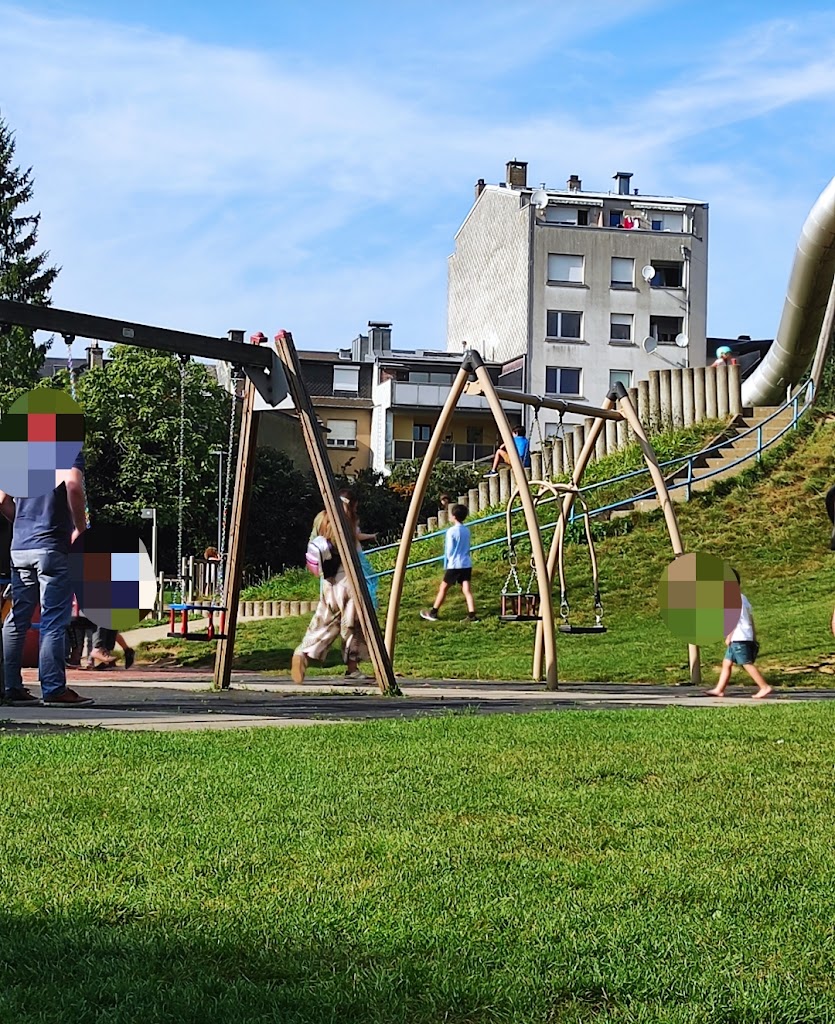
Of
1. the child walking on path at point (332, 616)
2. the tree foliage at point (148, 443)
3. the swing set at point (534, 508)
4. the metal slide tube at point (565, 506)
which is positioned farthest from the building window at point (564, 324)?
the child walking on path at point (332, 616)

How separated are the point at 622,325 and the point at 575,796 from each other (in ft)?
275

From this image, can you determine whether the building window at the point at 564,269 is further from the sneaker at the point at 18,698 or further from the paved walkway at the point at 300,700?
the sneaker at the point at 18,698

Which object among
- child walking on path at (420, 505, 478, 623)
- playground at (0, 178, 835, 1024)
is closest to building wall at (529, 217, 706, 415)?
child walking on path at (420, 505, 478, 623)

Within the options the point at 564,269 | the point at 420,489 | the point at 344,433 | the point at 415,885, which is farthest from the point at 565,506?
the point at 344,433

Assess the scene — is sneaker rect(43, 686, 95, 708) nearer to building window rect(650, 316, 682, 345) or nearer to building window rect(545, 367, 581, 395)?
building window rect(545, 367, 581, 395)

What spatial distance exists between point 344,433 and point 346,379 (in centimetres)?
426

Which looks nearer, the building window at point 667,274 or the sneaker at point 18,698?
the sneaker at point 18,698

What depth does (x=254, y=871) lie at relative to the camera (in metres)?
4.96

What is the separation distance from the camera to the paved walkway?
10164mm

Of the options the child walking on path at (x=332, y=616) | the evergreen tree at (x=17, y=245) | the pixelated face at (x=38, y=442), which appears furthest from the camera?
the evergreen tree at (x=17, y=245)

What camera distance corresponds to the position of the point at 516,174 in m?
96.3

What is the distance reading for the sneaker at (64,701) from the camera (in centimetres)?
1112

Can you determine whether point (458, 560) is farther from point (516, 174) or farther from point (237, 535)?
point (516, 174)

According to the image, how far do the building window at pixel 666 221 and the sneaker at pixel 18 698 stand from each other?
86009 mm
